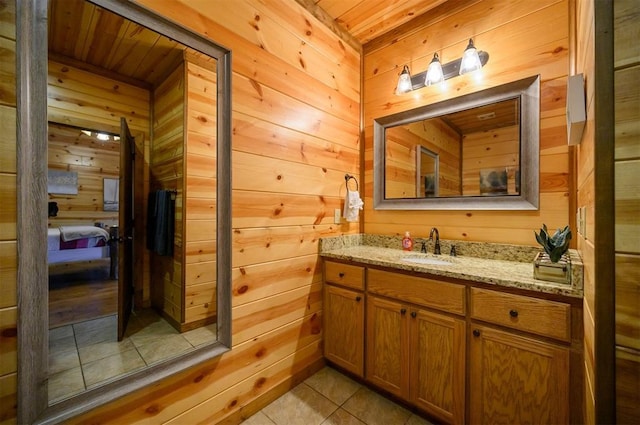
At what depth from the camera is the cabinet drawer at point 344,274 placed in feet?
5.87

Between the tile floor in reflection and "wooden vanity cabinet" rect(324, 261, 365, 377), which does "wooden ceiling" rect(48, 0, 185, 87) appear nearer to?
the tile floor in reflection

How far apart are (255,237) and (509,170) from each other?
1763mm

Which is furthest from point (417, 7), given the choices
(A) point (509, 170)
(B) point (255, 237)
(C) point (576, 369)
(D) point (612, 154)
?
(C) point (576, 369)

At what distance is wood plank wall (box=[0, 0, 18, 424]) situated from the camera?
0.87 metres

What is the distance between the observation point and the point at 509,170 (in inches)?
67.0

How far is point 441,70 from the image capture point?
1911 mm

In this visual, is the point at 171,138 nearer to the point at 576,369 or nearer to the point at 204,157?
the point at 204,157

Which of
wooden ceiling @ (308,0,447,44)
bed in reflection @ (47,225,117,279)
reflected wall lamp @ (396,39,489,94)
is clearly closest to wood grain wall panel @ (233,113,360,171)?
reflected wall lamp @ (396,39,489,94)

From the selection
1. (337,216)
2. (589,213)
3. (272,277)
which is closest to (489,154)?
(589,213)

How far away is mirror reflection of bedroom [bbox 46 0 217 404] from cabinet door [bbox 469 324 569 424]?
1.50 metres

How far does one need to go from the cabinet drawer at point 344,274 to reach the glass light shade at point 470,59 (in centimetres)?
160

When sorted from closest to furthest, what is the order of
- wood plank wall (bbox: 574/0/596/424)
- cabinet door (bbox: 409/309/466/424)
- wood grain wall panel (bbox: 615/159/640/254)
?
1. wood grain wall panel (bbox: 615/159/640/254)
2. wood plank wall (bbox: 574/0/596/424)
3. cabinet door (bbox: 409/309/466/424)

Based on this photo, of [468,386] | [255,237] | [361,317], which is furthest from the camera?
[361,317]

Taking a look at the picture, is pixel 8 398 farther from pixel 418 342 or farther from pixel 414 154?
pixel 414 154
